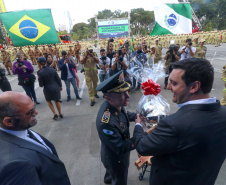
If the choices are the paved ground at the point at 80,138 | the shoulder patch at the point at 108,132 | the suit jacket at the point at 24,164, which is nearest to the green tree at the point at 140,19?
the paved ground at the point at 80,138

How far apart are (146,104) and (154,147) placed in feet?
2.94

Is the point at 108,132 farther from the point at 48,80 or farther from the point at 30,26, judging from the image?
the point at 30,26

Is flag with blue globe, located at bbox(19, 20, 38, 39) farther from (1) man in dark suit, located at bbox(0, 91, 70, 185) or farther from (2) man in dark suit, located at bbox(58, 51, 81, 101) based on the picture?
(1) man in dark suit, located at bbox(0, 91, 70, 185)

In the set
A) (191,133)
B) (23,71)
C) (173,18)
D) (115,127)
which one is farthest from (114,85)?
(173,18)

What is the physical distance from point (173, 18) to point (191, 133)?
42.9ft

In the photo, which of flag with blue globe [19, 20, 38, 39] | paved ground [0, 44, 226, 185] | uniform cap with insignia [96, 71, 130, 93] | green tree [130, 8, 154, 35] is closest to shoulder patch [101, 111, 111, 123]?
uniform cap with insignia [96, 71, 130, 93]

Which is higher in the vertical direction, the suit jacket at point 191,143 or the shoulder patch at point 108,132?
the suit jacket at point 191,143

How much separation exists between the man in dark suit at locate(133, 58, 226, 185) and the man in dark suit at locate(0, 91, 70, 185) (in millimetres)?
776

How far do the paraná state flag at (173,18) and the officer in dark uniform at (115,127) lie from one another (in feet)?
38.7

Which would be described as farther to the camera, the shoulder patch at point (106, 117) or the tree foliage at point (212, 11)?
the tree foliage at point (212, 11)

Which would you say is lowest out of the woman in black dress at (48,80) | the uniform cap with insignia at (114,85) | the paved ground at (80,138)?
the paved ground at (80,138)

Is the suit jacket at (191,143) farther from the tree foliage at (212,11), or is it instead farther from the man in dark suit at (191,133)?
the tree foliage at (212,11)

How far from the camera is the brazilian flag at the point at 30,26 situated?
1002cm

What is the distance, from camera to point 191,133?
982 mm
